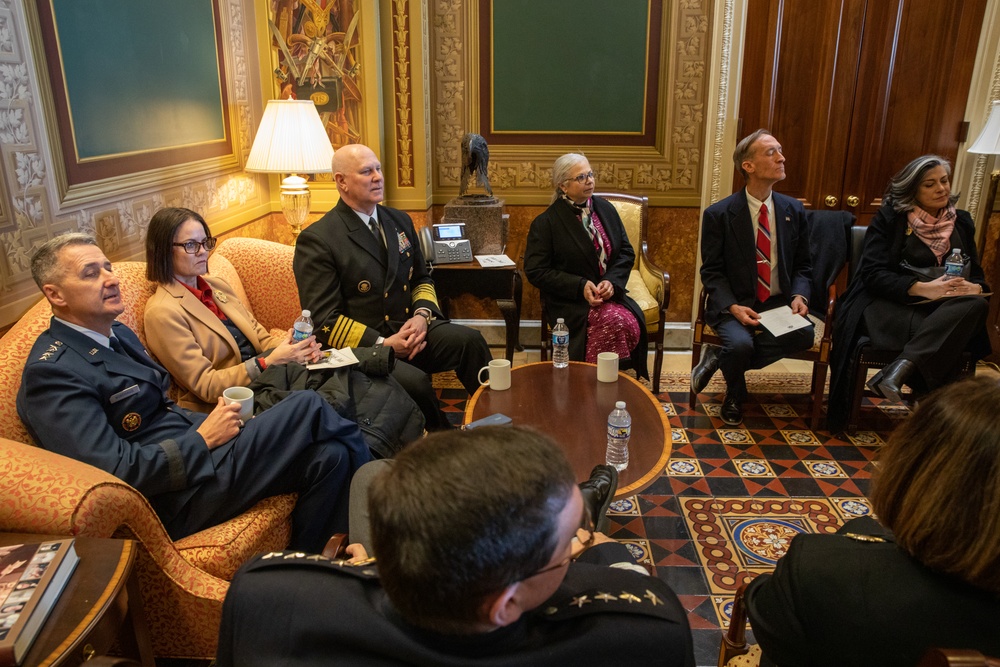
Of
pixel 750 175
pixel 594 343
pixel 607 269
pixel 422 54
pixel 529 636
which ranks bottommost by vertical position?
pixel 594 343

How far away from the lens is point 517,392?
111 inches

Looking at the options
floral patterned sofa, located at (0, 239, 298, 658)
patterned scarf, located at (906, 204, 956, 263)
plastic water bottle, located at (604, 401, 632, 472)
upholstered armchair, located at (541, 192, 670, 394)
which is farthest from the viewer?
upholstered armchair, located at (541, 192, 670, 394)

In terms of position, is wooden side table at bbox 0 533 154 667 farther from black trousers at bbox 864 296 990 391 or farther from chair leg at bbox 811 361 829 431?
black trousers at bbox 864 296 990 391

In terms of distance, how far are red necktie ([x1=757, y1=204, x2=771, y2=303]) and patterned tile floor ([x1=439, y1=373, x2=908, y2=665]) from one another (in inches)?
26.9

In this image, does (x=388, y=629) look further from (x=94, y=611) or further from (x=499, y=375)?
(x=499, y=375)

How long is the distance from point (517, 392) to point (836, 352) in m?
1.75

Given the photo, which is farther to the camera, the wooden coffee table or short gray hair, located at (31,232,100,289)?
the wooden coffee table

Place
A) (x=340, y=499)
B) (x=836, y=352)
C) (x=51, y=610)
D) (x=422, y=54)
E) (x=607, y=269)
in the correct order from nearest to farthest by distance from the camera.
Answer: (x=51, y=610) < (x=340, y=499) < (x=836, y=352) < (x=607, y=269) < (x=422, y=54)

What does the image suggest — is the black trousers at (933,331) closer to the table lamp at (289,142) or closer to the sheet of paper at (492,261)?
the sheet of paper at (492,261)

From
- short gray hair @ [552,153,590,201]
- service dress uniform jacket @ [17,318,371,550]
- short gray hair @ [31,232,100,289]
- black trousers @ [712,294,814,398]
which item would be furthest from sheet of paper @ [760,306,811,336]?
short gray hair @ [31,232,100,289]

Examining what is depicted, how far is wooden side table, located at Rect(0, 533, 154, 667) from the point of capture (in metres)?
1.30

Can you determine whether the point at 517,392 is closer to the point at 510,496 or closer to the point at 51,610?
the point at 51,610

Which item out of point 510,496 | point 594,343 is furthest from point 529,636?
point 594,343

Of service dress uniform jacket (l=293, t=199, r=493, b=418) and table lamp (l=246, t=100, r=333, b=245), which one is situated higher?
table lamp (l=246, t=100, r=333, b=245)
